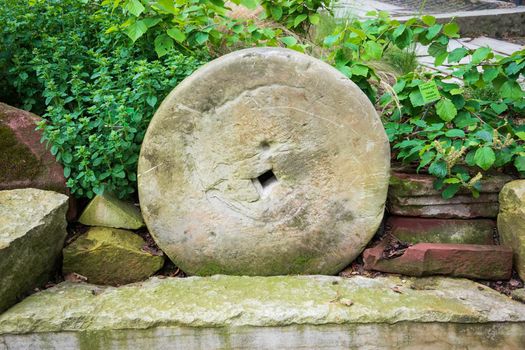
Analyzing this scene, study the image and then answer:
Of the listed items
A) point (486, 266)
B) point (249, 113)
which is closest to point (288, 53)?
point (249, 113)

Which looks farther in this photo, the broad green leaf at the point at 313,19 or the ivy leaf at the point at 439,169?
the broad green leaf at the point at 313,19

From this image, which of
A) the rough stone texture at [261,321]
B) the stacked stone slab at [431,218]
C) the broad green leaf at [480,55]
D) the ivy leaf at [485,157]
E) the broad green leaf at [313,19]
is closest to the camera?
the rough stone texture at [261,321]

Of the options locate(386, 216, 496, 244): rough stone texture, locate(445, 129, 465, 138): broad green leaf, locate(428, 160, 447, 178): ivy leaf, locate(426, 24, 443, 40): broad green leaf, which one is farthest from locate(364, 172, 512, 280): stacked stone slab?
locate(426, 24, 443, 40): broad green leaf

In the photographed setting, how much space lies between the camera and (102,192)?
9.36 ft

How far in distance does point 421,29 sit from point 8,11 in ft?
7.77

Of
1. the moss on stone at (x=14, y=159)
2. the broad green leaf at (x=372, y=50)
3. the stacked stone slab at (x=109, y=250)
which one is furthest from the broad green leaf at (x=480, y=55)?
the moss on stone at (x=14, y=159)

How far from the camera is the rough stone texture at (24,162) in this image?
2.90 meters

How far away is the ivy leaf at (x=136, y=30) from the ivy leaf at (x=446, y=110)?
1.59 m

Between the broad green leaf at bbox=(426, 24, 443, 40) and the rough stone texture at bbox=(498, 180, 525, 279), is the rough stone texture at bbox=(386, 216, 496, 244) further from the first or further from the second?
the broad green leaf at bbox=(426, 24, 443, 40)

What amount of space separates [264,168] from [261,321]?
2.32 feet

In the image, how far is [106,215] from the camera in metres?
2.94

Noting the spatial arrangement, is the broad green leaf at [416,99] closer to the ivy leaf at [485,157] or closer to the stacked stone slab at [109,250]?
the ivy leaf at [485,157]

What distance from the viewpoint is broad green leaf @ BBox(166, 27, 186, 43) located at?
10.4 feet

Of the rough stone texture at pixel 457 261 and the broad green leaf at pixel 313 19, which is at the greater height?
the broad green leaf at pixel 313 19
